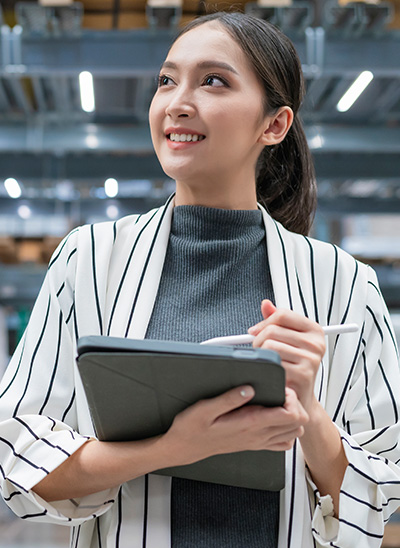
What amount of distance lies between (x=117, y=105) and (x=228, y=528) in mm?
3330

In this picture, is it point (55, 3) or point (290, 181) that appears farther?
point (55, 3)

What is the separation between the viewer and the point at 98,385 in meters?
0.86

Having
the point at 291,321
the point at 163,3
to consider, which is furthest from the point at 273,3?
the point at 291,321

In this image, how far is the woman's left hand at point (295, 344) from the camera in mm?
887

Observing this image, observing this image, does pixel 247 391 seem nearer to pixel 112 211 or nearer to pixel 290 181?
pixel 290 181

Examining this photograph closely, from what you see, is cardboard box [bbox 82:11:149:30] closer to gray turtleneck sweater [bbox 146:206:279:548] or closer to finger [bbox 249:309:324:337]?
gray turtleneck sweater [bbox 146:206:279:548]

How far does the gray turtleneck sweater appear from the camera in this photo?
1.02 metres

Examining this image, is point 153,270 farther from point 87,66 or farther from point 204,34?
point 87,66

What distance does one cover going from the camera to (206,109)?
1.09m

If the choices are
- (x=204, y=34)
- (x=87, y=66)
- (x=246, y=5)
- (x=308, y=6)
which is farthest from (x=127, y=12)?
(x=204, y=34)

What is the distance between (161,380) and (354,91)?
3.20 meters

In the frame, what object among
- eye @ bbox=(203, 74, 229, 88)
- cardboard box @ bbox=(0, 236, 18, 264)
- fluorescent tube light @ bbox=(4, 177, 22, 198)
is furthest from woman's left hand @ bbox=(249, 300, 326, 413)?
cardboard box @ bbox=(0, 236, 18, 264)

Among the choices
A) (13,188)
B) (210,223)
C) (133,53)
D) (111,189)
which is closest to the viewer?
(210,223)

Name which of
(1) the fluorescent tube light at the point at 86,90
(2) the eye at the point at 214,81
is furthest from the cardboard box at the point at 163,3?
(2) the eye at the point at 214,81
